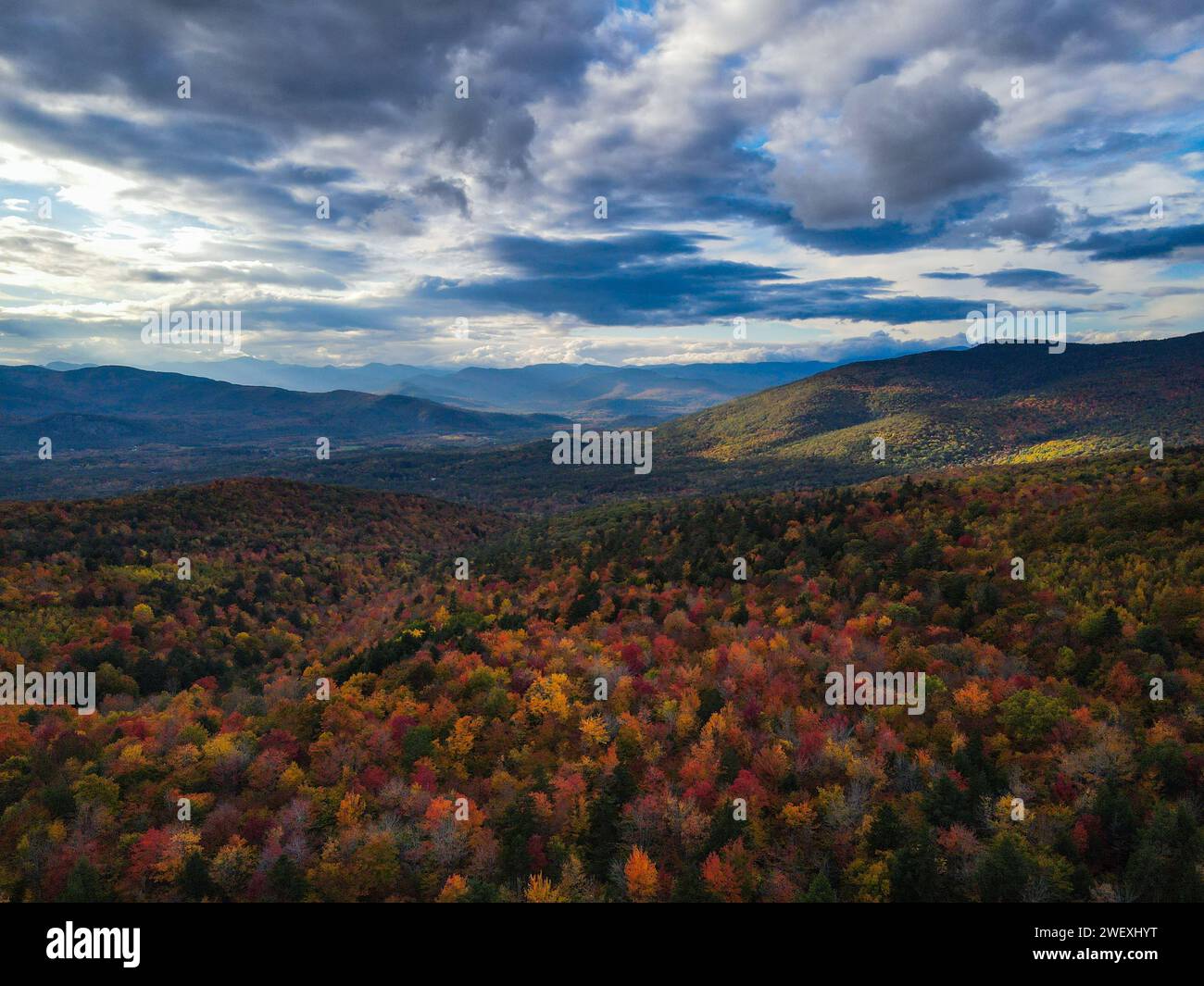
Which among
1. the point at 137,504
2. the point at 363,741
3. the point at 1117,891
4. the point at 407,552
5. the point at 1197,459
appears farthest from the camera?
the point at 407,552

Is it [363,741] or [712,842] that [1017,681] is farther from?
[363,741]

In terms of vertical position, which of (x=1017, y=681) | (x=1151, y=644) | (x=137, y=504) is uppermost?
(x=137, y=504)

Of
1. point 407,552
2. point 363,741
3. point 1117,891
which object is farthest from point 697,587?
point 407,552

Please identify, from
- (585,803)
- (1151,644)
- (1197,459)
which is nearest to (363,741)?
(585,803)

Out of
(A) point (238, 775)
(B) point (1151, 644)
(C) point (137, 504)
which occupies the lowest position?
(A) point (238, 775)

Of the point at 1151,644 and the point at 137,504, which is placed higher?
the point at 137,504

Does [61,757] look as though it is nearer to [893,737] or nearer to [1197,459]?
[893,737]

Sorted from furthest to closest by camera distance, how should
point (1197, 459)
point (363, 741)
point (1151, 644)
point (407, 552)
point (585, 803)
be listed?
1. point (407, 552)
2. point (1197, 459)
3. point (363, 741)
4. point (1151, 644)
5. point (585, 803)

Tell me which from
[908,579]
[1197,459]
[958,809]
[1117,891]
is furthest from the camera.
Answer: [1197,459]

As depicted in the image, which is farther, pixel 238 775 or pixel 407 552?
pixel 407 552
